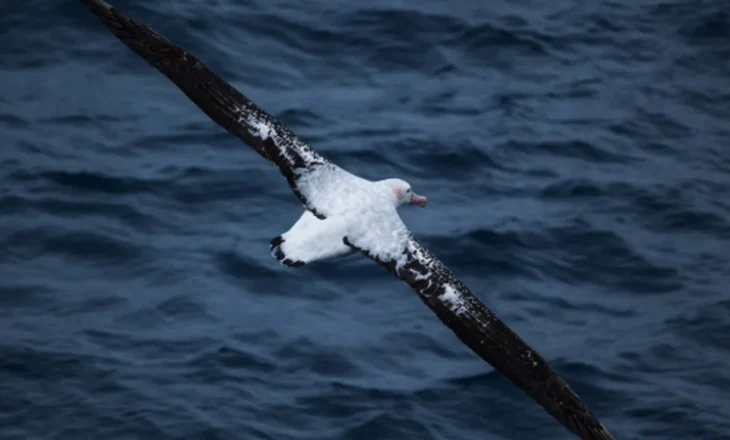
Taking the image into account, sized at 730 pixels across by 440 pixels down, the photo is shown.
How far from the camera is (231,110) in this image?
1142 cm

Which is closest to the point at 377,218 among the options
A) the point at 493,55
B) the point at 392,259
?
the point at 392,259

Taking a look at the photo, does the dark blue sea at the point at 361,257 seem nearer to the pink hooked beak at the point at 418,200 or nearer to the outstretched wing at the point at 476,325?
the pink hooked beak at the point at 418,200

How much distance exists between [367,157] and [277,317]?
11.6 ft

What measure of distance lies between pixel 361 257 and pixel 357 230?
3.03 m

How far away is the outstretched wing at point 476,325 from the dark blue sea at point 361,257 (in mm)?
1867

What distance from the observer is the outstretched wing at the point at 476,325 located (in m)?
9.96

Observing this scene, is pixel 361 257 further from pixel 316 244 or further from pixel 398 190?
pixel 316 244

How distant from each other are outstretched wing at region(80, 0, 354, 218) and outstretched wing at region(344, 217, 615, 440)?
87 cm

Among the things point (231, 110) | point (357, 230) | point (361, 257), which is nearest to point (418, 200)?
point (357, 230)

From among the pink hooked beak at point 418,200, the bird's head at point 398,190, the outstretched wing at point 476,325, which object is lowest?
the outstretched wing at point 476,325

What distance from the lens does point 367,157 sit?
620 inches

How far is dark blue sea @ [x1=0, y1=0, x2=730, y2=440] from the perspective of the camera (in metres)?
12.1

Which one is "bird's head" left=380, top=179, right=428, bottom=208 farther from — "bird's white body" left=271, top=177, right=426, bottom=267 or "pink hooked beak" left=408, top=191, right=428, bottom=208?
"pink hooked beak" left=408, top=191, right=428, bottom=208

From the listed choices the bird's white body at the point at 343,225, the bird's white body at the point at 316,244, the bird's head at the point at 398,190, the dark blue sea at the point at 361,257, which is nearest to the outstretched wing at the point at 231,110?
the bird's white body at the point at 343,225
